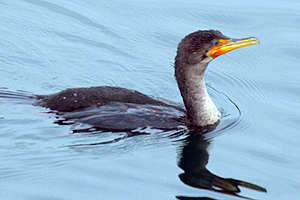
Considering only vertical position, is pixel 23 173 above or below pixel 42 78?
below

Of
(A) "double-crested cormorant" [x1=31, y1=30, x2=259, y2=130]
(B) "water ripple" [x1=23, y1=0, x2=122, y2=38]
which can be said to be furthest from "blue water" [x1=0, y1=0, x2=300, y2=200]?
(A) "double-crested cormorant" [x1=31, y1=30, x2=259, y2=130]

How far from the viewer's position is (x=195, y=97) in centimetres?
812

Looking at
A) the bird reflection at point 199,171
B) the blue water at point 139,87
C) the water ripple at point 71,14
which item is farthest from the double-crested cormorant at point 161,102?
the water ripple at point 71,14

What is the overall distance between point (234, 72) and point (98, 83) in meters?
2.26

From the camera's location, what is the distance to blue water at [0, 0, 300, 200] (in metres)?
6.39

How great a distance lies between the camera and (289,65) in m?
10.1

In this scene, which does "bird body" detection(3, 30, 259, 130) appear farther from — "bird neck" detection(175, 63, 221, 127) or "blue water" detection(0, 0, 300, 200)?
"blue water" detection(0, 0, 300, 200)

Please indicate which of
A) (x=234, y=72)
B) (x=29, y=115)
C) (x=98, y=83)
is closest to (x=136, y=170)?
(x=29, y=115)

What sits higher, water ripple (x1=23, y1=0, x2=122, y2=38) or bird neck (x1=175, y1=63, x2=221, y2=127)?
water ripple (x1=23, y1=0, x2=122, y2=38)

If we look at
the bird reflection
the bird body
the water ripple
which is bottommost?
the bird reflection

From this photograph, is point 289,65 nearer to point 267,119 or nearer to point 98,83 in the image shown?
point 267,119

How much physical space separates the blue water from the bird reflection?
3.3 inches

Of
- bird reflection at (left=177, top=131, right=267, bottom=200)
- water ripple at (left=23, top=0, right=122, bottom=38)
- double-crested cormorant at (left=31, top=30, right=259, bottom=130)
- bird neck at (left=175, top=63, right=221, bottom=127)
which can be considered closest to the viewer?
bird reflection at (left=177, top=131, right=267, bottom=200)

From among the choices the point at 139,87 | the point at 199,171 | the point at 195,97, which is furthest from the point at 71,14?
the point at 199,171
